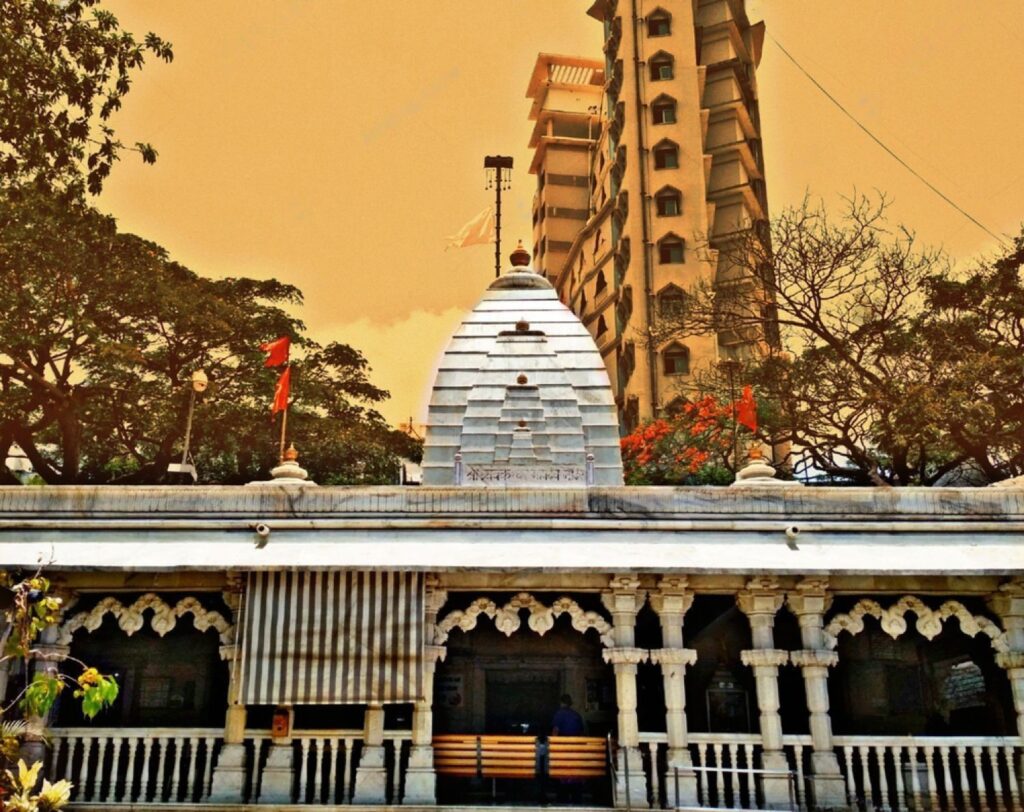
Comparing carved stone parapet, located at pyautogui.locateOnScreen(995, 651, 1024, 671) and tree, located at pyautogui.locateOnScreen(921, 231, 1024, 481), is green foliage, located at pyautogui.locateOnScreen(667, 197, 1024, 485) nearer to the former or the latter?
tree, located at pyautogui.locateOnScreen(921, 231, 1024, 481)

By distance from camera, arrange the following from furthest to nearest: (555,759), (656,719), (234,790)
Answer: (656,719)
(555,759)
(234,790)

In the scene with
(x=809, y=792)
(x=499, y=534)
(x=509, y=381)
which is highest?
(x=509, y=381)

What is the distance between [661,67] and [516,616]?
50448mm

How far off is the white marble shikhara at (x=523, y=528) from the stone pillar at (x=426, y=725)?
0.71 meters

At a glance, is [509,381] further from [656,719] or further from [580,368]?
[656,719]

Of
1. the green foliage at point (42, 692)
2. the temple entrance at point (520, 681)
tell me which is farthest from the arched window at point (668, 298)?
the green foliage at point (42, 692)

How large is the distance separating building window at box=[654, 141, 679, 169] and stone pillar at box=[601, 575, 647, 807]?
151 ft

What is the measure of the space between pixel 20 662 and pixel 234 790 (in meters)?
3.46

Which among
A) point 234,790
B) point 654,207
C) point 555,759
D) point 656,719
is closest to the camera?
point 234,790

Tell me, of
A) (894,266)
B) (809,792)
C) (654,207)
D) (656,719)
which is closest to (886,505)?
(809,792)

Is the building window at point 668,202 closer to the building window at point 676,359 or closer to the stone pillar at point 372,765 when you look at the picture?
the building window at point 676,359

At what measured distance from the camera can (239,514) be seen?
12.6 metres

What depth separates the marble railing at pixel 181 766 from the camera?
11.4 m

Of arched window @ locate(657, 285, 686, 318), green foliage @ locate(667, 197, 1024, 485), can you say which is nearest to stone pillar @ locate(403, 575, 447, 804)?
green foliage @ locate(667, 197, 1024, 485)
